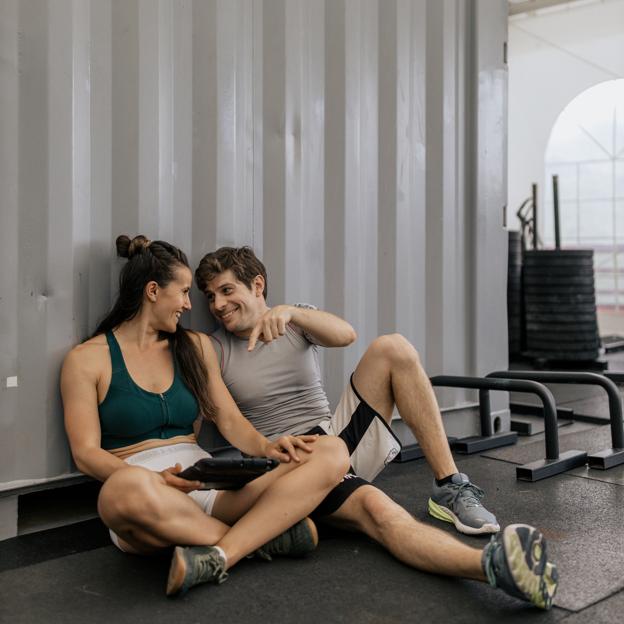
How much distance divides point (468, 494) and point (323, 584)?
632 mm

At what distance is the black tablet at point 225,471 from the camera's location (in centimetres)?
174

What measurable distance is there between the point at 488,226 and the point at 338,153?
3.25ft

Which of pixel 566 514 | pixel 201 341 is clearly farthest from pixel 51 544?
pixel 566 514

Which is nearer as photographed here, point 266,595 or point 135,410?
point 266,595

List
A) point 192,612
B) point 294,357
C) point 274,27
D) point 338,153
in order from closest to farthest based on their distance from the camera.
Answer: point 192,612 → point 294,357 → point 274,27 → point 338,153

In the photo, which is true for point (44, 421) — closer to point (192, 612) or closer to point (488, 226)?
point (192, 612)

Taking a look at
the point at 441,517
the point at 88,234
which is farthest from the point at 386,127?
the point at 441,517

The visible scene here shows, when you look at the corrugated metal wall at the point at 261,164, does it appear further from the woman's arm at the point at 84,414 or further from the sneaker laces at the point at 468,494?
the sneaker laces at the point at 468,494

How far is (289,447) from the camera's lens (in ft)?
6.49

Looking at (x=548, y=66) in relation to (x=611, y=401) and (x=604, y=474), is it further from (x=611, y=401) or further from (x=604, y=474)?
(x=604, y=474)

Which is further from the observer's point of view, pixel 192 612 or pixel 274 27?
pixel 274 27

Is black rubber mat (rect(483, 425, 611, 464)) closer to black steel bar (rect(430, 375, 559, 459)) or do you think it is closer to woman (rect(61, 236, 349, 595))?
black steel bar (rect(430, 375, 559, 459))

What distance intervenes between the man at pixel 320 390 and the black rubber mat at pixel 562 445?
882 mm

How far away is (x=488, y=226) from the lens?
3.59 metres
